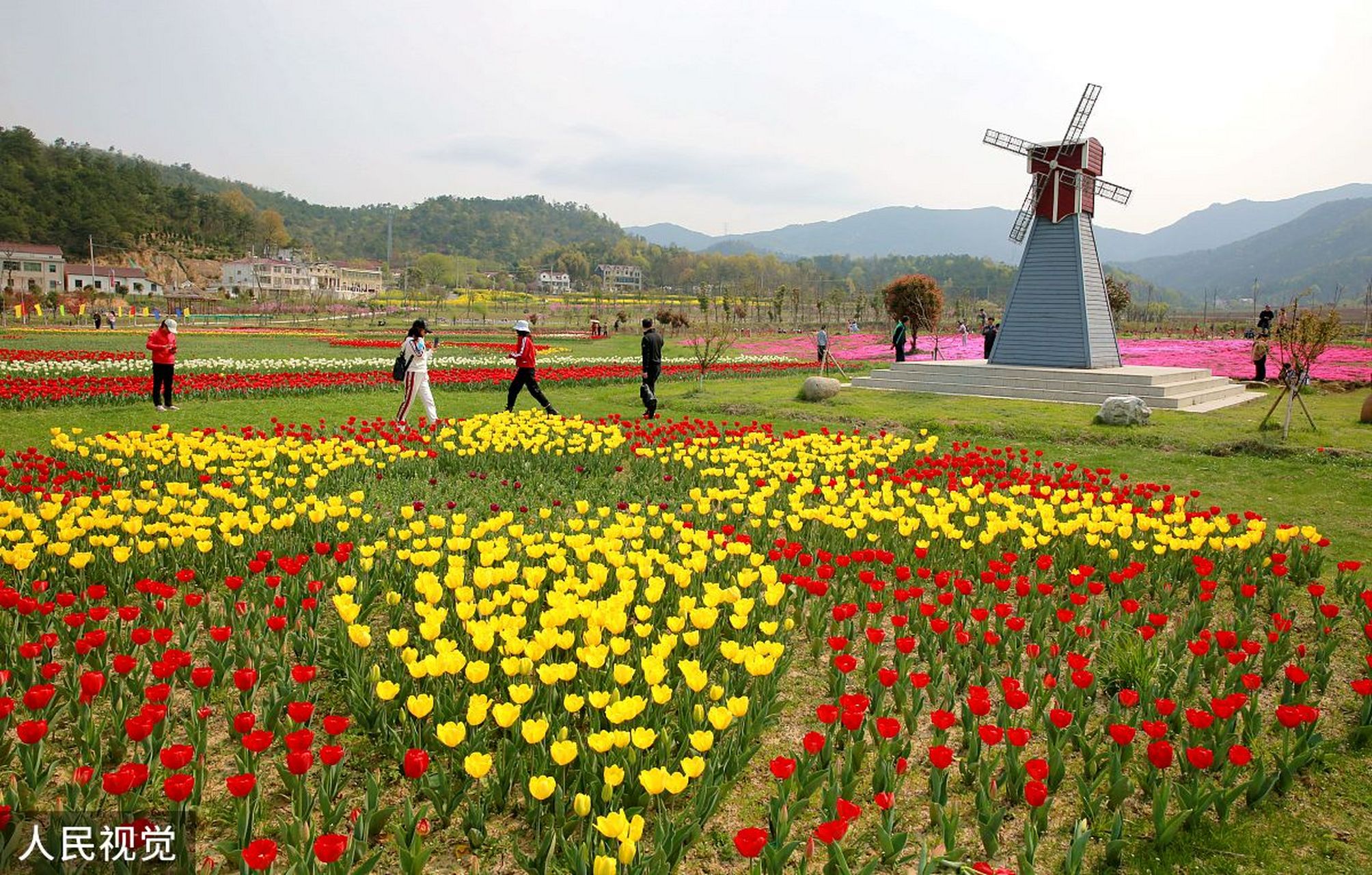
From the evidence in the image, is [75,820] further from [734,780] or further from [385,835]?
[734,780]

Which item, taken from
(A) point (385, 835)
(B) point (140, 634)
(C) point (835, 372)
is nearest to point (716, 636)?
(A) point (385, 835)

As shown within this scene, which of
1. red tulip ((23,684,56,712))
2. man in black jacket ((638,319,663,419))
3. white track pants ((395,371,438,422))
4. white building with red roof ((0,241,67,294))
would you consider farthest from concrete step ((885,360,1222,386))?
white building with red roof ((0,241,67,294))

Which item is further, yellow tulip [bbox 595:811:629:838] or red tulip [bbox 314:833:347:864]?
yellow tulip [bbox 595:811:629:838]

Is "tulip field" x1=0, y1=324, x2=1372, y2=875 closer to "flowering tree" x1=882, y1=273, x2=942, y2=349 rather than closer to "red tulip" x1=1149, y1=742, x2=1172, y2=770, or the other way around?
"red tulip" x1=1149, y1=742, x2=1172, y2=770

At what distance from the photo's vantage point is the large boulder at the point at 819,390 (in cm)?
1816

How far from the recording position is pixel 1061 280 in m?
22.7

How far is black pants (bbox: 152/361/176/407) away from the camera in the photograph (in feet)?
47.7

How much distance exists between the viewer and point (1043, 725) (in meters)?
4.30

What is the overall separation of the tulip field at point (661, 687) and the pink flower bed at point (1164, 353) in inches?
624

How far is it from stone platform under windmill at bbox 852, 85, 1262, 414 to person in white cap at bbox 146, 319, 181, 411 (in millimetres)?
15945

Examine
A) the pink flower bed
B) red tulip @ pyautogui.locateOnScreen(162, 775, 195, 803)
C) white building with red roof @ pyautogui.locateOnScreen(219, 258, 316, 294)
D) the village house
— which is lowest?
red tulip @ pyautogui.locateOnScreen(162, 775, 195, 803)

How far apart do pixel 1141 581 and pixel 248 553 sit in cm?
682

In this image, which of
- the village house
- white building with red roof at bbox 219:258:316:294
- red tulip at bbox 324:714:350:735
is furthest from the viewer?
the village house

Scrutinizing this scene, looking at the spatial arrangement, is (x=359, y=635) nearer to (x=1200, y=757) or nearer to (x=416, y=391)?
(x=1200, y=757)
